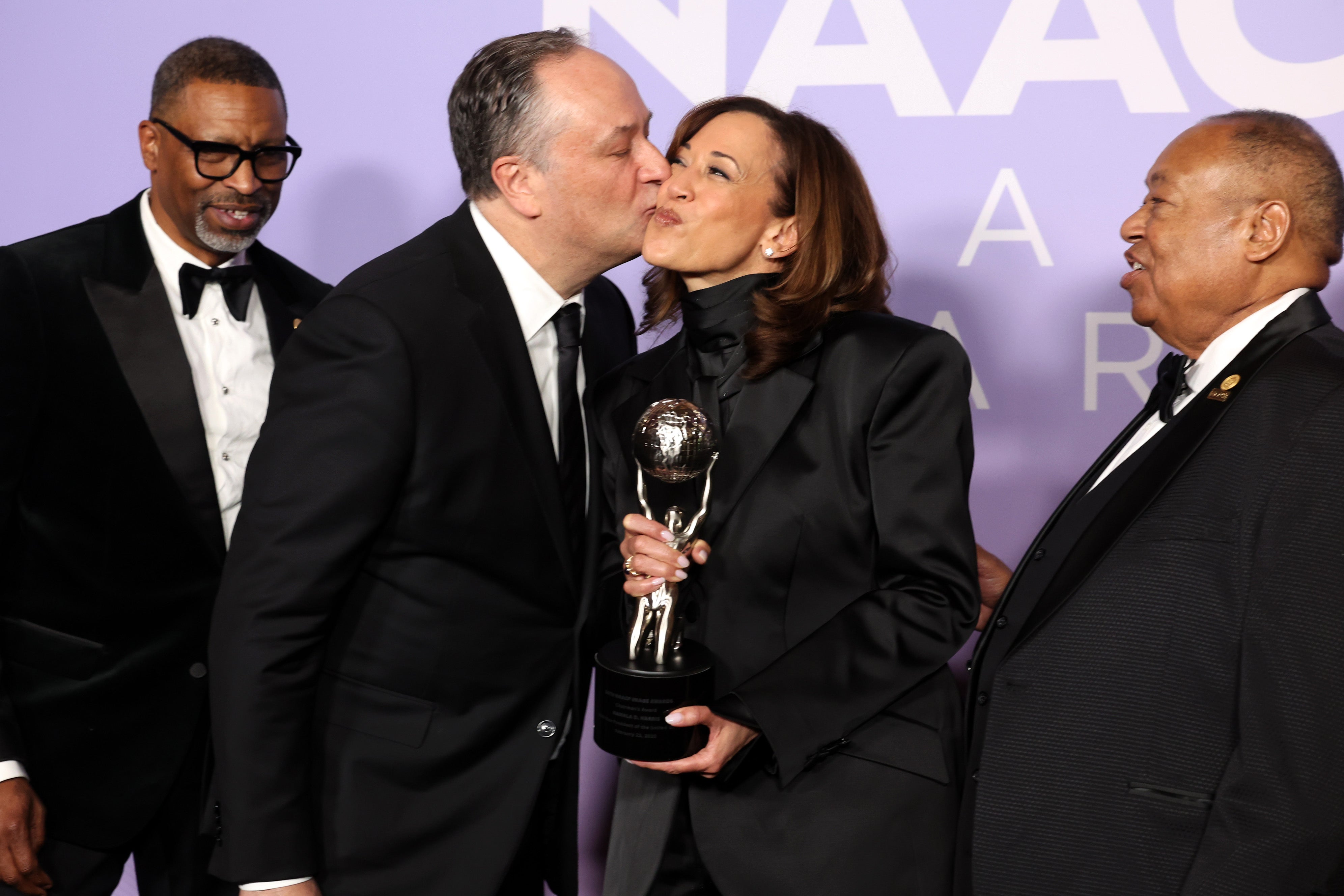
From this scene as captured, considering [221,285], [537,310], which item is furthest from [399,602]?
[221,285]

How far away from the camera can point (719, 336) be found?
96.1 inches

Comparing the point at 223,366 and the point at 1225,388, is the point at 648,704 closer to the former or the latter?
the point at 1225,388

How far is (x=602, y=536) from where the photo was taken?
2.50 metres

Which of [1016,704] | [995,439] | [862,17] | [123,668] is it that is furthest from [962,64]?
[123,668]

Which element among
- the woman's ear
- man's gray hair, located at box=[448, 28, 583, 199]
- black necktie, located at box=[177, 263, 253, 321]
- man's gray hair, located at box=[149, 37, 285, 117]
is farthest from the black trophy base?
man's gray hair, located at box=[149, 37, 285, 117]

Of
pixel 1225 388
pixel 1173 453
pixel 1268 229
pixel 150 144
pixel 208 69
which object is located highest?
pixel 208 69

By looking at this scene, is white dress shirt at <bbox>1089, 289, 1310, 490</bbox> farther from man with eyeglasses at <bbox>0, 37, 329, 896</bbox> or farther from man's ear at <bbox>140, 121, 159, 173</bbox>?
A: man's ear at <bbox>140, 121, 159, 173</bbox>

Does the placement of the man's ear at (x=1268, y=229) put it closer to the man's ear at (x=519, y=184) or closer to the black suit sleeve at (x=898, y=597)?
the black suit sleeve at (x=898, y=597)

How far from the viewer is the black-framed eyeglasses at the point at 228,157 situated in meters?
2.88

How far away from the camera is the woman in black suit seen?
2.12 metres

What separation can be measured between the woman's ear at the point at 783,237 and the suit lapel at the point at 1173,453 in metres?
0.84

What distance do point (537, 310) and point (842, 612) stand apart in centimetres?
85

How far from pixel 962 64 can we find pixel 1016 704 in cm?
228

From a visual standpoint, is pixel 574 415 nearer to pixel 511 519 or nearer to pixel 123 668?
pixel 511 519
